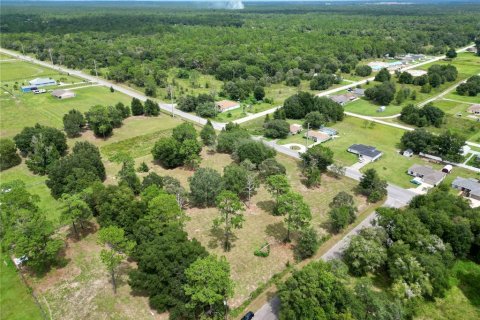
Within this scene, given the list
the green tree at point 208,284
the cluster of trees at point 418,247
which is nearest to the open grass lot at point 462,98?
the cluster of trees at point 418,247

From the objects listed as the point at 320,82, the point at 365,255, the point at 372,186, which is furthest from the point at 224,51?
the point at 365,255

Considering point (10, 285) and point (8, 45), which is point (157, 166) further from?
point (8, 45)

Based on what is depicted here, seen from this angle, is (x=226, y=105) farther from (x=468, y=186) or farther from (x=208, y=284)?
(x=208, y=284)

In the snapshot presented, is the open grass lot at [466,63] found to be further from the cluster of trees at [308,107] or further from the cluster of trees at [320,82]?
the cluster of trees at [308,107]

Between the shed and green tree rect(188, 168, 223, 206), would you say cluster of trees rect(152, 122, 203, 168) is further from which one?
the shed

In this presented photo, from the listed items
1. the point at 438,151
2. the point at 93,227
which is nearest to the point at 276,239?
the point at 93,227

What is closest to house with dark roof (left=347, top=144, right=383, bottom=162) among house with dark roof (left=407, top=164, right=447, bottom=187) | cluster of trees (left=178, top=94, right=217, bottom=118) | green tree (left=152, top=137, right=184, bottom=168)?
house with dark roof (left=407, top=164, right=447, bottom=187)
